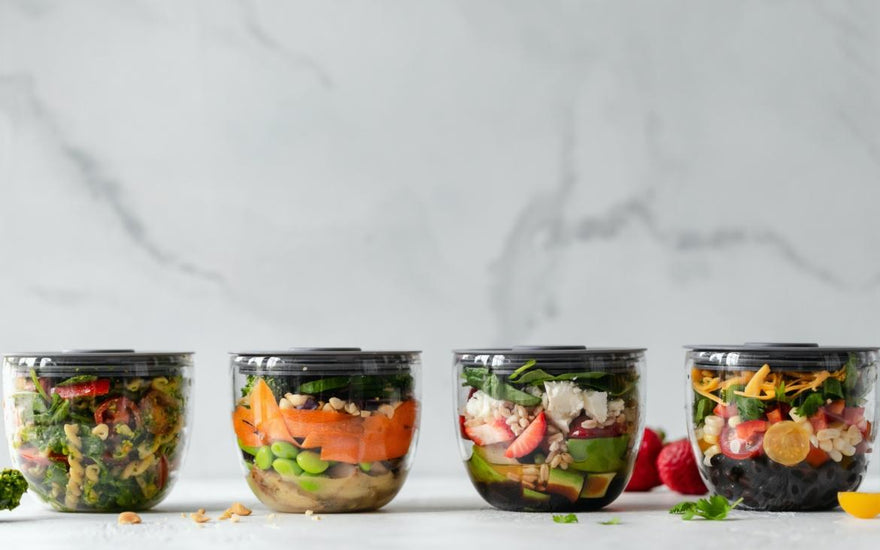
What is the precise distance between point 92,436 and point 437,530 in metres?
0.45

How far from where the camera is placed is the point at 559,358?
137 centimetres

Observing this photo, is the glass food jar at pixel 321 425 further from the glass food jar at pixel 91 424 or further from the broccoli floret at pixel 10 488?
the broccoli floret at pixel 10 488

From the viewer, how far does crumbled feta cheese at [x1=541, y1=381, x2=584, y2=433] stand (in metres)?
1.36

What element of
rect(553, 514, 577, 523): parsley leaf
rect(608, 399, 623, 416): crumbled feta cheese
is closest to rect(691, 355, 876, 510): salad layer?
rect(608, 399, 623, 416): crumbled feta cheese

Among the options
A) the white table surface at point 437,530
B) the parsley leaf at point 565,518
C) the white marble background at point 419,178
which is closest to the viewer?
the white table surface at point 437,530

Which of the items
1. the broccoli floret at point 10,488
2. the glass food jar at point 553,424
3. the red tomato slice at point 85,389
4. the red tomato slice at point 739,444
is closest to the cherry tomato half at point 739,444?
the red tomato slice at point 739,444

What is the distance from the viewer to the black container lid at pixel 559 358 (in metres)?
1.37

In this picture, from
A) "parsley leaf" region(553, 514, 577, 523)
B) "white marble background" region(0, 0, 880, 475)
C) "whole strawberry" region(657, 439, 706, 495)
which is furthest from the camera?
"white marble background" region(0, 0, 880, 475)

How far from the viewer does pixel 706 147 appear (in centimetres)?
192

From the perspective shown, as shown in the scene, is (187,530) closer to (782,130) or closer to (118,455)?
(118,455)

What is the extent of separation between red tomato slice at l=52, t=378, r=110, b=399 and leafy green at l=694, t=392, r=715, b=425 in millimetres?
752

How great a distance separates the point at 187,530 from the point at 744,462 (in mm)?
680

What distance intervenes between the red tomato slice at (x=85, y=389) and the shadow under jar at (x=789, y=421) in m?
0.76

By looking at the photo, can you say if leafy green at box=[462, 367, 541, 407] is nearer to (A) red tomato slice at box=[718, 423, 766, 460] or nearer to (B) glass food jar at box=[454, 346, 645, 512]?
(B) glass food jar at box=[454, 346, 645, 512]
